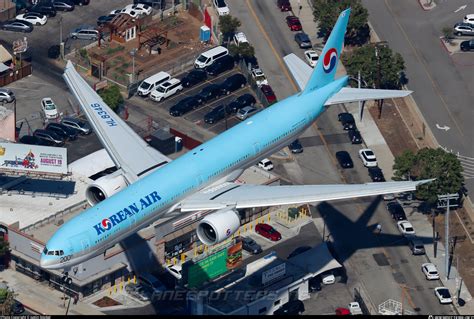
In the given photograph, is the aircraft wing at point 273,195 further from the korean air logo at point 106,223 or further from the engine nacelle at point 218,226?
the korean air logo at point 106,223

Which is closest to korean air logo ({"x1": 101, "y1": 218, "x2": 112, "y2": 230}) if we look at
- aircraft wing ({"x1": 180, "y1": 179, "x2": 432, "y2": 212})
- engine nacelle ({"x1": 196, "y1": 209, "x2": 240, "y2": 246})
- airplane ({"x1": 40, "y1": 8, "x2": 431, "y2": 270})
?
airplane ({"x1": 40, "y1": 8, "x2": 431, "y2": 270})

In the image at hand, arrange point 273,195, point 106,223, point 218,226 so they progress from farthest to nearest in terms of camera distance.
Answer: point 273,195 < point 218,226 < point 106,223

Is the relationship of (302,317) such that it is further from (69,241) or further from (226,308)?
(69,241)

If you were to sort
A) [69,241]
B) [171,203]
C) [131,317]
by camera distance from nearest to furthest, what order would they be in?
[69,241], [171,203], [131,317]

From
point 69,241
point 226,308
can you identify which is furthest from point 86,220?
point 226,308

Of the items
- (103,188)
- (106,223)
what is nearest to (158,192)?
(103,188)

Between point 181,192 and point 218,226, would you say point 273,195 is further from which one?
point 181,192
